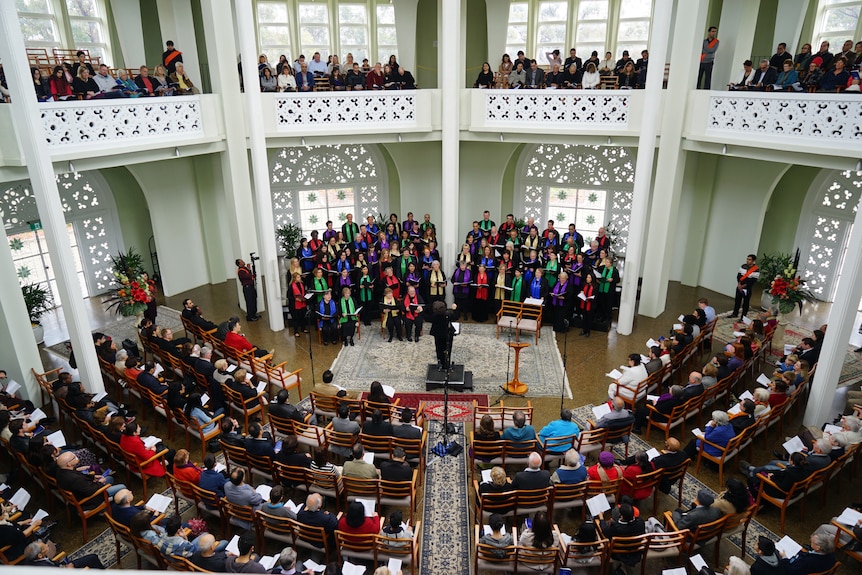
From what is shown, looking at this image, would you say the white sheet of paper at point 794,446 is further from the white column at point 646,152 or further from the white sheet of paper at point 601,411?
the white column at point 646,152

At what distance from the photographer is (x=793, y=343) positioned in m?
12.0

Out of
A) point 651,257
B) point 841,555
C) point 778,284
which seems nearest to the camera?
point 841,555

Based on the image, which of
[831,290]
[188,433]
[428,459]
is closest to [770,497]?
[428,459]

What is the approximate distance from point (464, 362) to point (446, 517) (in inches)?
172

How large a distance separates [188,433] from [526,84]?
10.6 metres

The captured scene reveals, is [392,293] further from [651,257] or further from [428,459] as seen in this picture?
[651,257]

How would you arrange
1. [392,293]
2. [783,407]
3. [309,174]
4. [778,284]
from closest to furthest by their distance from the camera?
[783,407]
[778,284]
[392,293]
[309,174]

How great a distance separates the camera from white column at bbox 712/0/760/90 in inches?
509

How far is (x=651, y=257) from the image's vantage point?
13375 millimetres

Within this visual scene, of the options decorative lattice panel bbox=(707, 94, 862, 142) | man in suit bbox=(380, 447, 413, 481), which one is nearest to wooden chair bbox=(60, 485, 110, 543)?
man in suit bbox=(380, 447, 413, 481)

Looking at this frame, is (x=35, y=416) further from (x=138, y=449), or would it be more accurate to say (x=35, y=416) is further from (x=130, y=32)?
(x=130, y=32)

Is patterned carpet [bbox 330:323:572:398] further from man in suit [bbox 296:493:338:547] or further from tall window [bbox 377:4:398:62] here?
tall window [bbox 377:4:398:62]

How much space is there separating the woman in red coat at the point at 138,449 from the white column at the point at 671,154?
35.2ft

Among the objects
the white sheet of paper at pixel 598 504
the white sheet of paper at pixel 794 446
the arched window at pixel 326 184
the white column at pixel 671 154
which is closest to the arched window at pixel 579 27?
the white column at pixel 671 154
